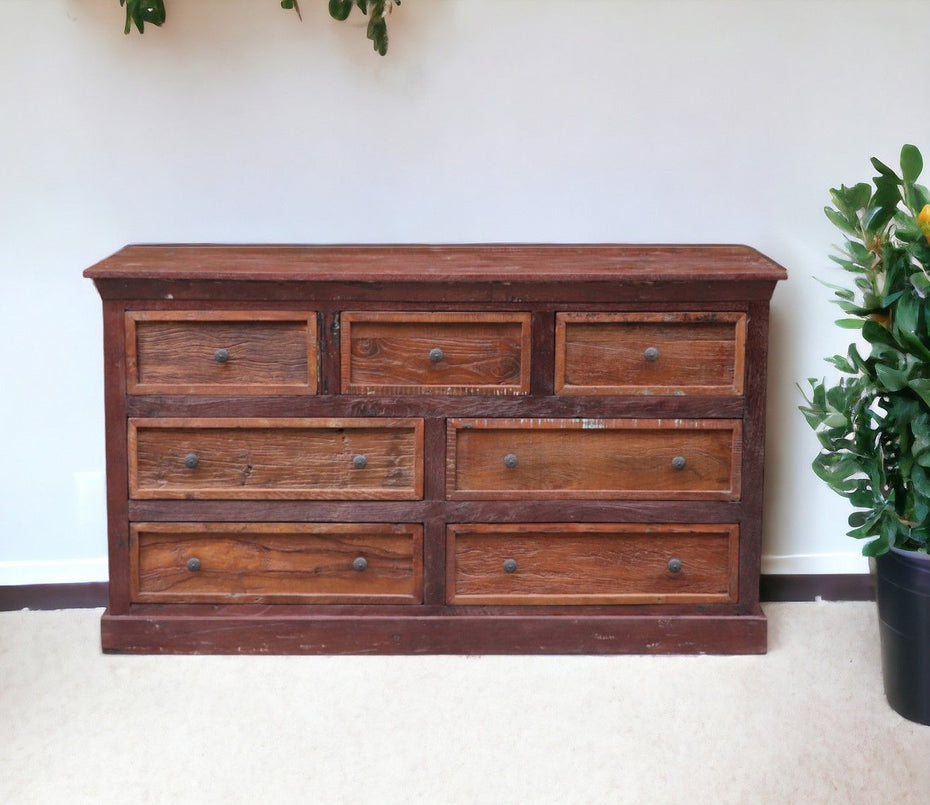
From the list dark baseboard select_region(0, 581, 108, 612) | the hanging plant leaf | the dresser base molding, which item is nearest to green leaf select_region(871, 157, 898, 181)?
the dresser base molding

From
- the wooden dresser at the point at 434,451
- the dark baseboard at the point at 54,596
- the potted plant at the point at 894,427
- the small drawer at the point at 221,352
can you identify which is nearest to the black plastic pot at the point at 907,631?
the potted plant at the point at 894,427

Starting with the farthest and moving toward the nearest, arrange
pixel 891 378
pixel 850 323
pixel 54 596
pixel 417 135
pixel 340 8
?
pixel 54 596 → pixel 417 135 → pixel 340 8 → pixel 850 323 → pixel 891 378

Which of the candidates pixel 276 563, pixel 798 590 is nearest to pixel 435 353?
pixel 276 563

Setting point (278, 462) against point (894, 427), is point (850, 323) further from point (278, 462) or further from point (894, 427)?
point (278, 462)

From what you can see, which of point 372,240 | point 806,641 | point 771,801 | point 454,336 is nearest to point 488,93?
point 372,240

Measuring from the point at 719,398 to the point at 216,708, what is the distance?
1.22m

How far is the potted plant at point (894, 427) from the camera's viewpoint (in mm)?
2303

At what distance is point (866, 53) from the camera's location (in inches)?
109

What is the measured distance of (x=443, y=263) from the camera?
2561 mm

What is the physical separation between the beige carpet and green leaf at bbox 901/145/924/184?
106 centimetres

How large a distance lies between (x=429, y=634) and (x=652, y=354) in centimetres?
78

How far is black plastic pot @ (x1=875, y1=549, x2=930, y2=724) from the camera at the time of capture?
2.35 meters

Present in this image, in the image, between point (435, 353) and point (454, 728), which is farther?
point (435, 353)

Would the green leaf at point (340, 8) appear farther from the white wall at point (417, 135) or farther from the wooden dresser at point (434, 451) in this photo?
the wooden dresser at point (434, 451)
